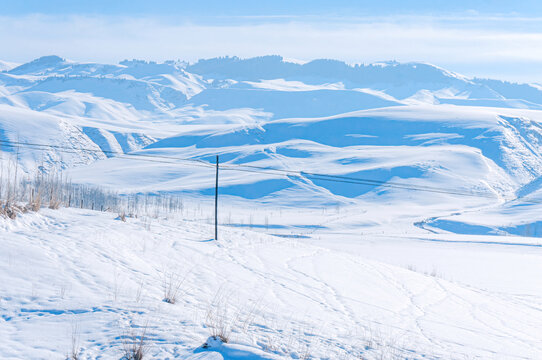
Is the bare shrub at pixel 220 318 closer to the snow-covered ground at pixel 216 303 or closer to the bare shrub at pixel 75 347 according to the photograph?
the snow-covered ground at pixel 216 303

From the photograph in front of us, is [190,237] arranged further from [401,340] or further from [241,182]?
[241,182]

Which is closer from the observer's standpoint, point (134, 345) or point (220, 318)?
point (134, 345)

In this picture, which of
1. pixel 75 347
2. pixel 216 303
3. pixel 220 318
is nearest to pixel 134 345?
pixel 75 347

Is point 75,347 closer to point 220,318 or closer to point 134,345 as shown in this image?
point 134,345

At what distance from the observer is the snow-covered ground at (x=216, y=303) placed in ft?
22.2

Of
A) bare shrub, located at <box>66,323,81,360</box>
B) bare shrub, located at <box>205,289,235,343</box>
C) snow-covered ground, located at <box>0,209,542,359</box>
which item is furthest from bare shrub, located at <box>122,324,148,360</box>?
bare shrub, located at <box>205,289,235,343</box>

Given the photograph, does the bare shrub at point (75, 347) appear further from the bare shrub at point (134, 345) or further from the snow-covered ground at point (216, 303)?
the bare shrub at point (134, 345)

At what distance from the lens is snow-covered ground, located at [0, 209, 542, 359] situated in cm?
676

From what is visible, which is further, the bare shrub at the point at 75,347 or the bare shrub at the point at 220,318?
the bare shrub at the point at 220,318

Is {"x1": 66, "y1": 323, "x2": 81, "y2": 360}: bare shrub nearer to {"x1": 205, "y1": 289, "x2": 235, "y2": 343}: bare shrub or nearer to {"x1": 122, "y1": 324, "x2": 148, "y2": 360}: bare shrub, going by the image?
{"x1": 122, "y1": 324, "x2": 148, "y2": 360}: bare shrub

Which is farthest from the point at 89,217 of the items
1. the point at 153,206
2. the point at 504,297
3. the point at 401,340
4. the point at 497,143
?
the point at 497,143

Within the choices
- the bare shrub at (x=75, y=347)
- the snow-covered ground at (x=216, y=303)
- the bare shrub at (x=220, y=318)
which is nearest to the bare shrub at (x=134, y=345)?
the snow-covered ground at (x=216, y=303)

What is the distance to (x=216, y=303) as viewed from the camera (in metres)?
9.30

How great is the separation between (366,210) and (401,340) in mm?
116344
